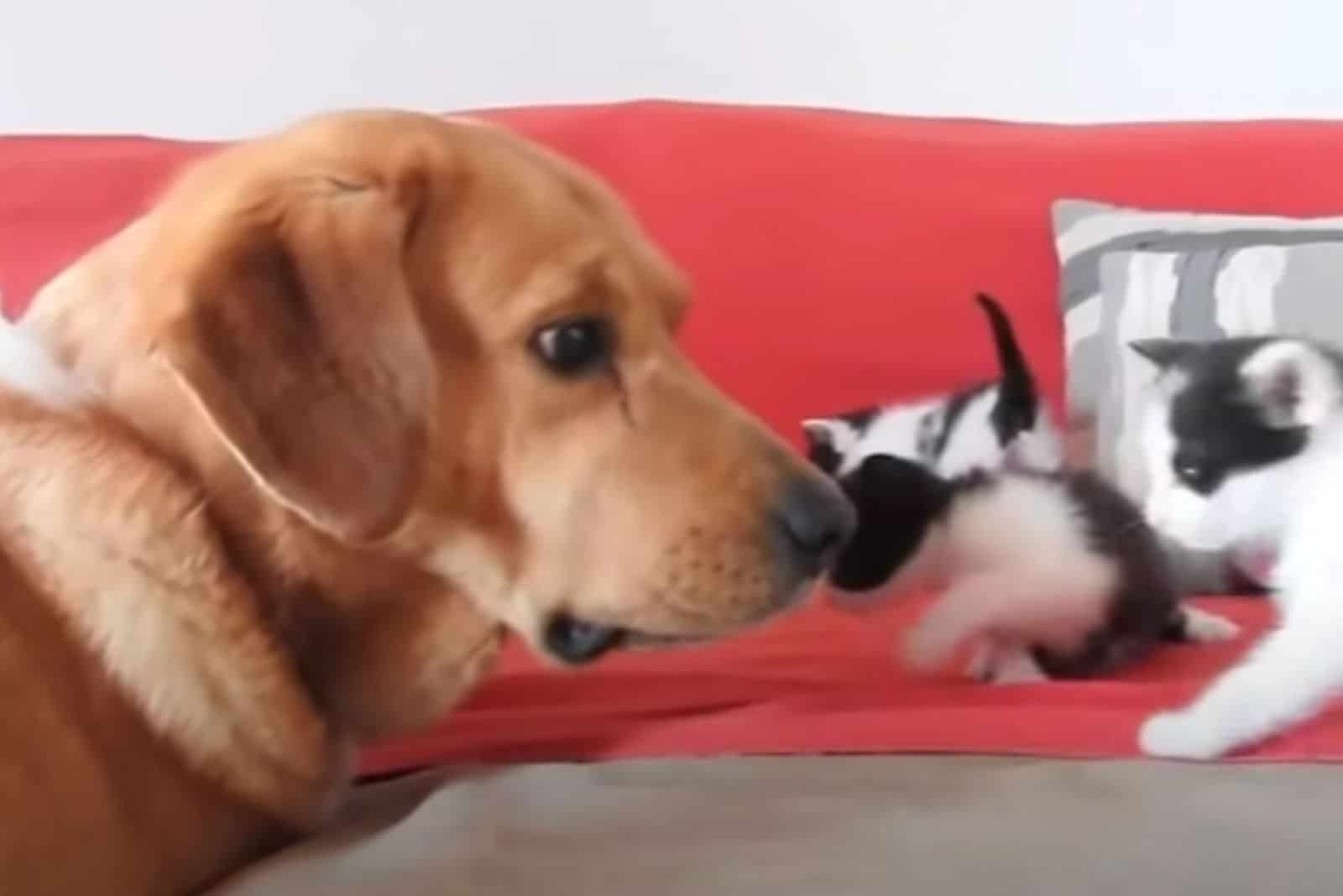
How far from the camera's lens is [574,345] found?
4.57 ft

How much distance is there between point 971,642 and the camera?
1.76m

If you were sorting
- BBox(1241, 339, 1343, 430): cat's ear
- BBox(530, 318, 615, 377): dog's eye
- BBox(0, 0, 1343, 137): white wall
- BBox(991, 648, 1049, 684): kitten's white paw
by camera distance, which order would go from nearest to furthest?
1. BBox(530, 318, 615, 377): dog's eye
2. BBox(991, 648, 1049, 684): kitten's white paw
3. BBox(1241, 339, 1343, 430): cat's ear
4. BBox(0, 0, 1343, 137): white wall

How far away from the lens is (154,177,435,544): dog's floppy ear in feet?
4.18

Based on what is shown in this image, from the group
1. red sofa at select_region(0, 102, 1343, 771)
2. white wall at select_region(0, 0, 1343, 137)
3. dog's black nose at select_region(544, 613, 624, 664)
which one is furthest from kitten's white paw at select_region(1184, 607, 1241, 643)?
white wall at select_region(0, 0, 1343, 137)

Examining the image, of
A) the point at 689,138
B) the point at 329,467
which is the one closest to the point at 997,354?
the point at 689,138

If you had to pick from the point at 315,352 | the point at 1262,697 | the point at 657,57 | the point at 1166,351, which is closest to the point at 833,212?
the point at 1166,351

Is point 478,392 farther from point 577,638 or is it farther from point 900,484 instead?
point 900,484

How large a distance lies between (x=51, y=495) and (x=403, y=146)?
320 millimetres

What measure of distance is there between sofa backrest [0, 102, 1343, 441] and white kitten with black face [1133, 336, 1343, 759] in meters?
0.25

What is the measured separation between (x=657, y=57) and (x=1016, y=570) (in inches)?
48.6

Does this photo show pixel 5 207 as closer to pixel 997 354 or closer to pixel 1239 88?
pixel 997 354

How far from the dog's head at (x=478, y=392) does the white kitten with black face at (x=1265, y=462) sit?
479 millimetres

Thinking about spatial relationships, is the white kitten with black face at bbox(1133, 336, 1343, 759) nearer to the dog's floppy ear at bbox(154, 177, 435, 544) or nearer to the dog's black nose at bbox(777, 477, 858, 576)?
the dog's black nose at bbox(777, 477, 858, 576)

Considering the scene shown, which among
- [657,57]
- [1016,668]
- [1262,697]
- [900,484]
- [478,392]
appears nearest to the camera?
[478,392]
